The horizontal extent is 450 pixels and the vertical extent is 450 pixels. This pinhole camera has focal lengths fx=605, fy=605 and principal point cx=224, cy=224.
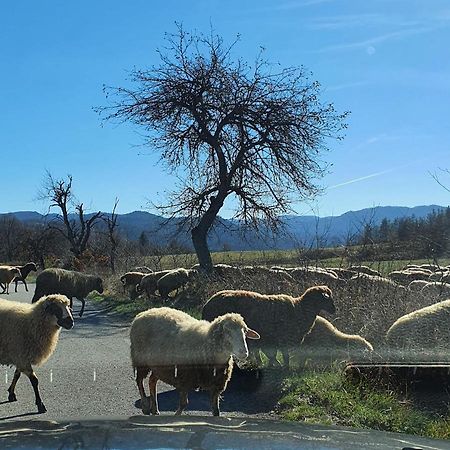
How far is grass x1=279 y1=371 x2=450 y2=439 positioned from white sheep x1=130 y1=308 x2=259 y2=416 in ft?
3.11

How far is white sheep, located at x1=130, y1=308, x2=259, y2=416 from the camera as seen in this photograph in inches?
279

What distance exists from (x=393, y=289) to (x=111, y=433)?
10008mm

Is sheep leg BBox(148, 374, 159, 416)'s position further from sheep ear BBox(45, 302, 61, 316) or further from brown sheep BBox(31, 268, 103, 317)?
brown sheep BBox(31, 268, 103, 317)

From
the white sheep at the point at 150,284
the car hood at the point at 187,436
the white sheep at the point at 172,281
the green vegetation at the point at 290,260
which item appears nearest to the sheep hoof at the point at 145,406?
the car hood at the point at 187,436

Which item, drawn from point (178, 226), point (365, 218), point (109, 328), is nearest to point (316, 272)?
point (365, 218)

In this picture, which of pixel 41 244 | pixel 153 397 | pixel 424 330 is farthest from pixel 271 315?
pixel 41 244

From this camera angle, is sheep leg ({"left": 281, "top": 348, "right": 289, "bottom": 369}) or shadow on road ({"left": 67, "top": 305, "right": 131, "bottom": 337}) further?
shadow on road ({"left": 67, "top": 305, "right": 131, "bottom": 337})

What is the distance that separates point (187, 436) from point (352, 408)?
4.67 meters

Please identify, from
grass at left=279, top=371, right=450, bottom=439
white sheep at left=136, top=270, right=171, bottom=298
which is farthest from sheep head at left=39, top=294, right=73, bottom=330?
white sheep at left=136, top=270, right=171, bottom=298

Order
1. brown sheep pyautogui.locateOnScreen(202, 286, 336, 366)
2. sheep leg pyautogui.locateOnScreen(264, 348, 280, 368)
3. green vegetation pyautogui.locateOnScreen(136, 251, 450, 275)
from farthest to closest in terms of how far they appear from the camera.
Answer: green vegetation pyautogui.locateOnScreen(136, 251, 450, 275), brown sheep pyautogui.locateOnScreen(202, 286, 336, 366), sheep leg pyautogui.locateOnScreen(264, 348, 280, 368)

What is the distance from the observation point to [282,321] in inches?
414

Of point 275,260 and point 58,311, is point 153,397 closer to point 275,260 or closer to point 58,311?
point 58,311

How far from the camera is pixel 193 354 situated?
280 inches

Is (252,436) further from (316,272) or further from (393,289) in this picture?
(316,272)
